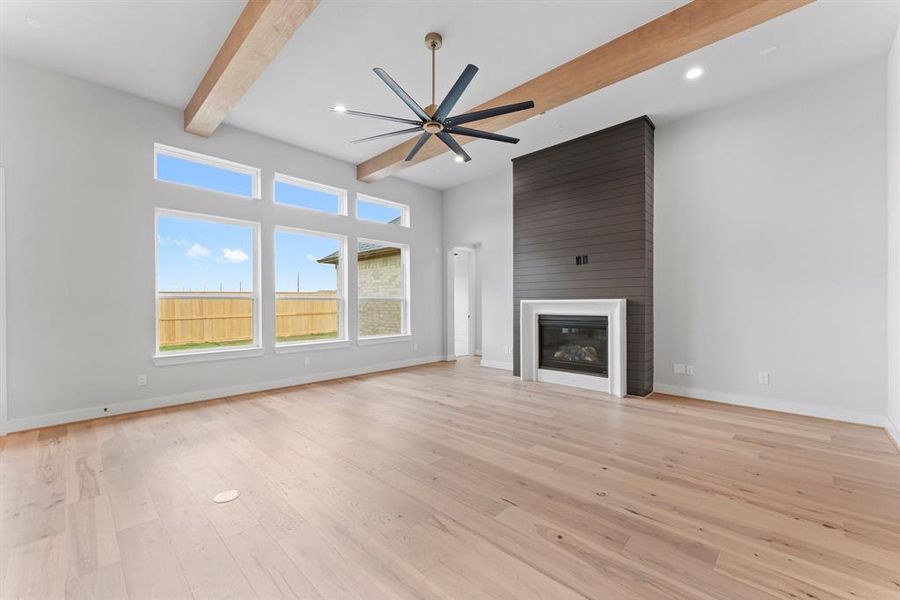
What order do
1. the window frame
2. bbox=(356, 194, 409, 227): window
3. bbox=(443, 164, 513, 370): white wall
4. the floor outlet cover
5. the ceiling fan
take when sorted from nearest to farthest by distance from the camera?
the floor outlet cover < the ceiling fan < the window frame < bbox=(356, 194, 409, 227): window < bbox=(443, 164, 513, 370): white wall

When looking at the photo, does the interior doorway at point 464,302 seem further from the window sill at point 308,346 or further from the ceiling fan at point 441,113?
the ceiling fan at point 441,113

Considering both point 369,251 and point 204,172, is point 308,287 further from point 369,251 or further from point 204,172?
point 204,172

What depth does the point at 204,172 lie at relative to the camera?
457cm

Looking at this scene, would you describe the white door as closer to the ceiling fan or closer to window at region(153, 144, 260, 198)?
window at region(153, 144, 260, 198)

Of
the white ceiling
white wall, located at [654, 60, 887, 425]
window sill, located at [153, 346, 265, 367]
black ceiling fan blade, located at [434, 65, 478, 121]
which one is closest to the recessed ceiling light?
the white ceiling

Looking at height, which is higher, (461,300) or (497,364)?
(461,300)

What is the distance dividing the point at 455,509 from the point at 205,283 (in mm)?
4228

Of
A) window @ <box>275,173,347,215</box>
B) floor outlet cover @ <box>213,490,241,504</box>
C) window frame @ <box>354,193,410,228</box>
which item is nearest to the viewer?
floor outlet cover @ <box>213,490,241,504</box>

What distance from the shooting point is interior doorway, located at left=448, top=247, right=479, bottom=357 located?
7500mm

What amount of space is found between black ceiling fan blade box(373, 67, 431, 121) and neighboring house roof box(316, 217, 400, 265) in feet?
11.2

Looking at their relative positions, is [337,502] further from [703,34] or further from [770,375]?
[770,375]

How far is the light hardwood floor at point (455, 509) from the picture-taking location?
151 cm

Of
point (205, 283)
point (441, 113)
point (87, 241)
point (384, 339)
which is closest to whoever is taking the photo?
point (441, 113)

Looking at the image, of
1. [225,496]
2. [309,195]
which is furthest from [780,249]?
[309,195]
